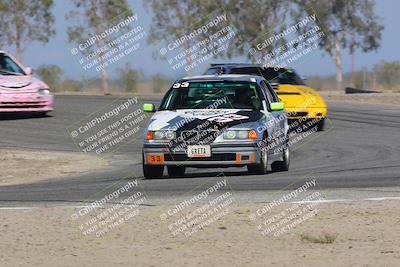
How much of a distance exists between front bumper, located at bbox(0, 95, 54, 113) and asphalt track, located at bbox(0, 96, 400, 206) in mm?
418

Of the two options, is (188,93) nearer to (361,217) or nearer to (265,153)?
(265,153)

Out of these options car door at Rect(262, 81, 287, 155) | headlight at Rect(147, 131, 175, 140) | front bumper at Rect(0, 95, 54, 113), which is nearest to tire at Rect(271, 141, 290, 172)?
car door at Rect(262, 81, 287, 155)

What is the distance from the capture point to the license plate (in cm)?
1464

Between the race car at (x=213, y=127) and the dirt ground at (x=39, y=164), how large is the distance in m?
3.11

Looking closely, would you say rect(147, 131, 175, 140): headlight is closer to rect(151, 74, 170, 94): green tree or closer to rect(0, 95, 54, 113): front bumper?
rect(0, 95, 54, 113): front bumper

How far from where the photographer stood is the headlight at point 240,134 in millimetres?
14727

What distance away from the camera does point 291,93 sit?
2408cm

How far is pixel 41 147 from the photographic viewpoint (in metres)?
23.0

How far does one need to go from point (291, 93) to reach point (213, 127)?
964cm

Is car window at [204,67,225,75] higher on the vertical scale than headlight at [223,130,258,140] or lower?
lower

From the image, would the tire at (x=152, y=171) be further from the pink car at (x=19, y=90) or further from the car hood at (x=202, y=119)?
the pink car at (x=19, y=90)

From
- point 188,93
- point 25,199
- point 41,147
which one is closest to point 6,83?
point 41,147

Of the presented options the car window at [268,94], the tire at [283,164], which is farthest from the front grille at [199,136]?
the tire at [283,164]

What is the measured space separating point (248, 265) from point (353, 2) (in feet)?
239
